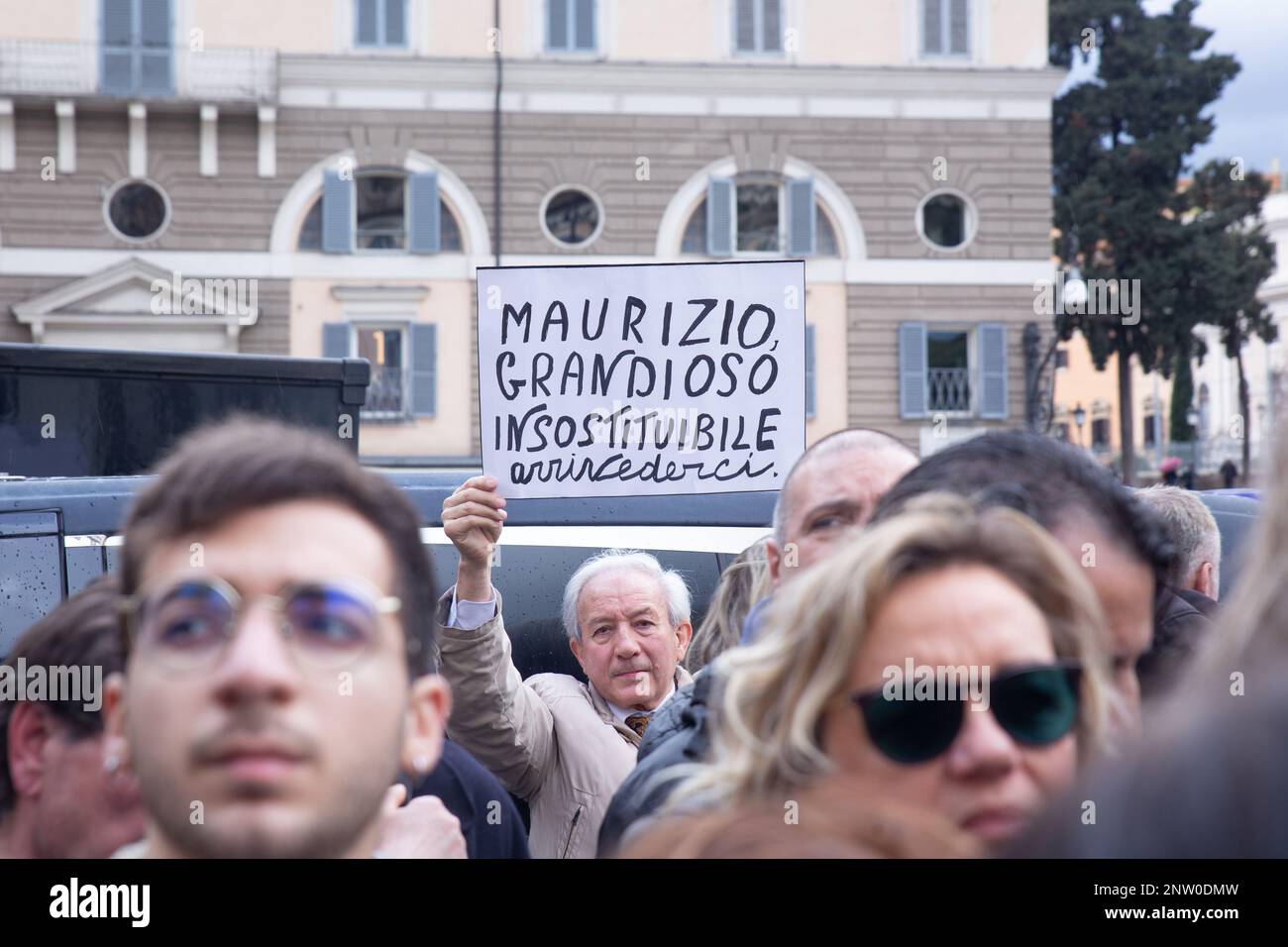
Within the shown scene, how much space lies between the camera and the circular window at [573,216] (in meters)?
24.2

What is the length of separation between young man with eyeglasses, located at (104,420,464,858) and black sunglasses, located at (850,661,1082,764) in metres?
0.51

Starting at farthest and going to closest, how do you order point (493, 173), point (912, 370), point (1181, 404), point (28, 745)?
1. point (1181, 404)
2. point (912, 370)
3. point (493, 173)
4. point (28, 745)

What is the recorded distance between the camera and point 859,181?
24.6m

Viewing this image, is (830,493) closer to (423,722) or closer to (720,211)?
(423,722)

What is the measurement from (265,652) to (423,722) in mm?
300

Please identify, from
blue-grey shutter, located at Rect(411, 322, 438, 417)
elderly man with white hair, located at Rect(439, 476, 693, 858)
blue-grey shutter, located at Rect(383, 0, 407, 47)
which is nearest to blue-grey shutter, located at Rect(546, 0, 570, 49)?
blue-grey shutter, located at Rect(383, 0, 407, 47)

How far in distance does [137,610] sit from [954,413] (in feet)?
78.7

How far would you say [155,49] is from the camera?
23.5m

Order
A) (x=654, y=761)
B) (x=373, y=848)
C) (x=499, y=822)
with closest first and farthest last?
(x=373, y=848)
(x=654, y=761)
(x=499, y=822)

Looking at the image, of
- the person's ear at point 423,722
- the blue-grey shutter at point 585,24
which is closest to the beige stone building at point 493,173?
the blue-grey shutter at point 585,24

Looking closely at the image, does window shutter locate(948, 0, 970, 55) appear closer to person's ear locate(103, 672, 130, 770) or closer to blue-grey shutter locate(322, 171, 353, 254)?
blue-grey shutter locate(322, 171, 353, 254)

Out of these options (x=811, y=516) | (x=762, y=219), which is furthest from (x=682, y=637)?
(x=762, y=219)
